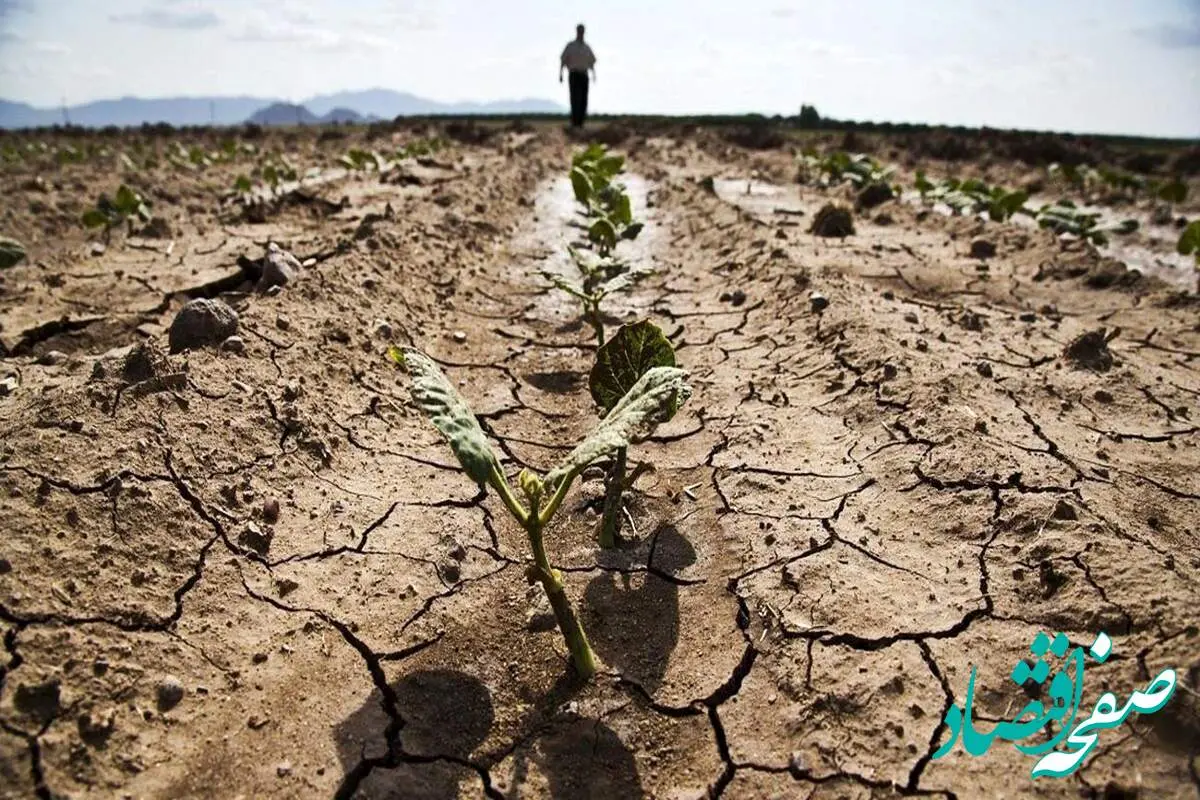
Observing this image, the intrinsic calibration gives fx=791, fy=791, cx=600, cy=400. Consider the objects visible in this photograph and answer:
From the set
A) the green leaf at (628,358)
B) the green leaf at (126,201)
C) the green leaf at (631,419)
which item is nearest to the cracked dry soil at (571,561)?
the green leaf at (628,358)

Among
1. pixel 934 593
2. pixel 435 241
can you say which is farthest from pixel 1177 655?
pixel 435 241

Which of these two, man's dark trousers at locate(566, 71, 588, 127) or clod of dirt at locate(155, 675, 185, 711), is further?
man's dark trousers at locate(566, 71, 588, 127)

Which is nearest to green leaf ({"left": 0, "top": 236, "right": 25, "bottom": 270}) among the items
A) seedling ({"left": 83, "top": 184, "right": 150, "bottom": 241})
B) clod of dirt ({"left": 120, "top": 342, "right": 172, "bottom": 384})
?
seedling ({"left": 83, "top": 184, "right": 150, "bottom": 241})

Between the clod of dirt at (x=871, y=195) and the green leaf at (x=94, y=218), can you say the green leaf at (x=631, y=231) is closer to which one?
the clod of dirt at (x=871, y=195)

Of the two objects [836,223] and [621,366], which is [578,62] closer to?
[836,223]

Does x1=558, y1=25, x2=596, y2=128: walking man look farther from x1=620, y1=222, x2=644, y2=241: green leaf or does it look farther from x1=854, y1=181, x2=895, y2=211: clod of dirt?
x1=620, y1=222, x2=644, y2=241: green leaf

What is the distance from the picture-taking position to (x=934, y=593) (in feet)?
7.76

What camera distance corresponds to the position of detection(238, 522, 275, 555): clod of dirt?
2.54 metres

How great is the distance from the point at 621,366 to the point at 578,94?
16672mm

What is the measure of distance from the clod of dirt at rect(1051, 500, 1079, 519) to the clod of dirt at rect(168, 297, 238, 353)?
10.6ft

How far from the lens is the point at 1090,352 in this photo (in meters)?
3.94

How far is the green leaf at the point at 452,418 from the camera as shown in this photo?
183cm

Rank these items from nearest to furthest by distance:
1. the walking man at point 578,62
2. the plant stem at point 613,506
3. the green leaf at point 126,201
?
the plant stem at point 613,506
the green leaf at point 126,201
the walking man at point 578,62

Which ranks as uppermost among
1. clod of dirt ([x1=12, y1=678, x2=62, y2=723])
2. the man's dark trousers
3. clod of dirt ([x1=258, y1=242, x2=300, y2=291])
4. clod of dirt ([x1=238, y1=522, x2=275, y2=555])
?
the man's dark trousers
